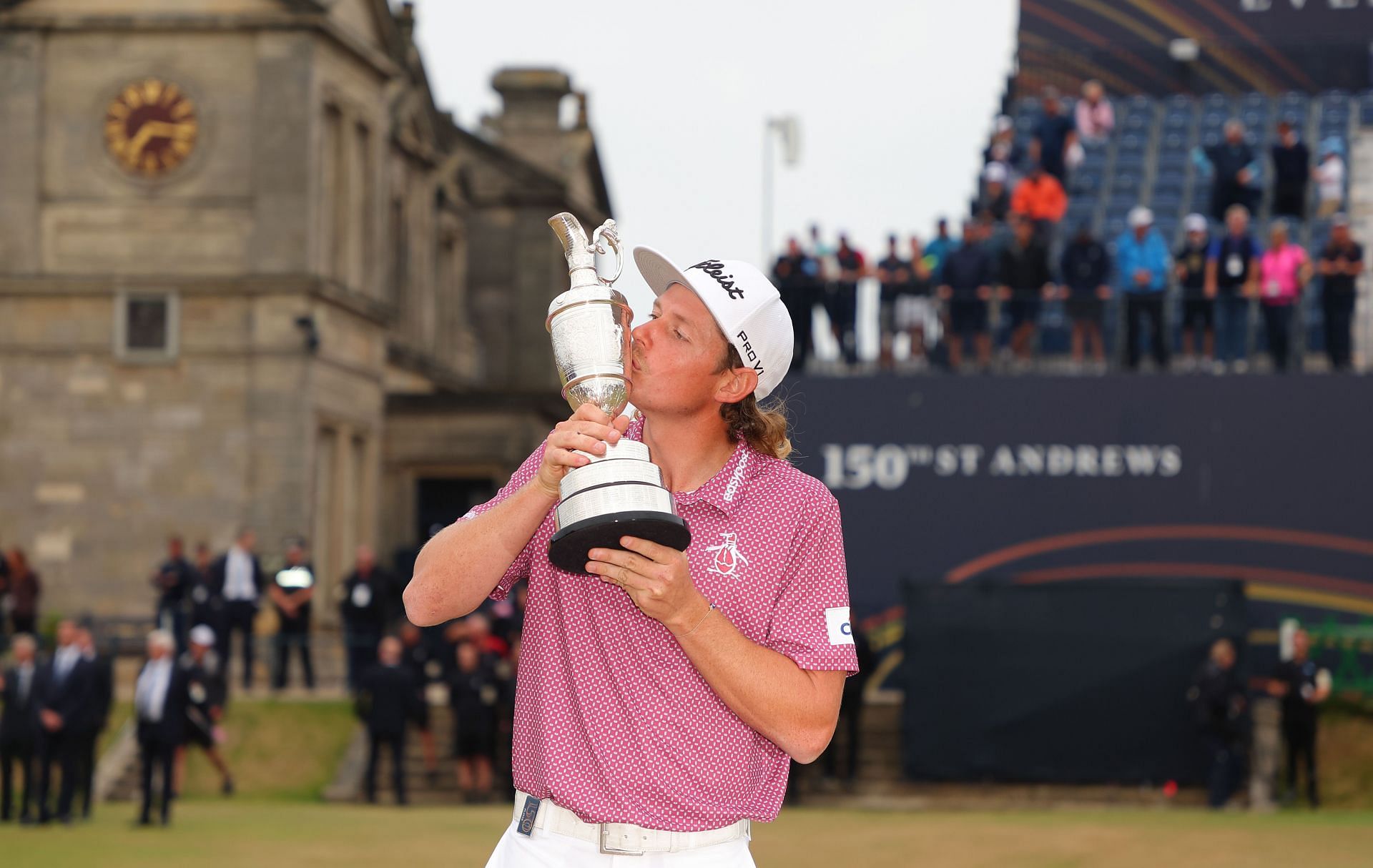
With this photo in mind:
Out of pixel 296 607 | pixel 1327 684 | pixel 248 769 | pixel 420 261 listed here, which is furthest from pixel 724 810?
pixel 420 261

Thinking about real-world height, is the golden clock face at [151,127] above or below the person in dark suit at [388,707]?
above

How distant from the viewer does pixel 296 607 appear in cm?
2805

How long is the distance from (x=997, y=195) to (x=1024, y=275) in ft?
9.87

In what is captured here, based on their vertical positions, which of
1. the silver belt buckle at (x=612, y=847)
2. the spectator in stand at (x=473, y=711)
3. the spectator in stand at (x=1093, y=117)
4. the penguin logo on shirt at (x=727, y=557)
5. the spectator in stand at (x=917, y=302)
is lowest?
the spectator in stand at (x=473, y=711)

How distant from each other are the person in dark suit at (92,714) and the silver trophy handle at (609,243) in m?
17.0

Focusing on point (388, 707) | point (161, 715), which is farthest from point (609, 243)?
point (388, 707)

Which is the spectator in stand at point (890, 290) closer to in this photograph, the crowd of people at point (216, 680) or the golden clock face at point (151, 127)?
the crowd of people at point (216, 680)

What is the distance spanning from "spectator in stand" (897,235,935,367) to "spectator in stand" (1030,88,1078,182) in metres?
4.51

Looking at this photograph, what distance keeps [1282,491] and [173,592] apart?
14.0 metres

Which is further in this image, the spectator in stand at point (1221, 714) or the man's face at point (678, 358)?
the spectator in stand at point (1221, 714)

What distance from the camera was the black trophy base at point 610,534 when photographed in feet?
12.8

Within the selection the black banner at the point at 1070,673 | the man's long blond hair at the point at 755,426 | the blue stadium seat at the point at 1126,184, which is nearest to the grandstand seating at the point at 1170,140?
the blue stadium seat at the point at 1126,184

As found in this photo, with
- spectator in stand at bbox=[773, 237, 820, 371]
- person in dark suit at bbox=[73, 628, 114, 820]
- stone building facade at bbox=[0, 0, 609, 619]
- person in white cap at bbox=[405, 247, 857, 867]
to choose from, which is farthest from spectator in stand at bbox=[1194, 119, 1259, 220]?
person in white cap at bbox=[405, 247, 857, 867]

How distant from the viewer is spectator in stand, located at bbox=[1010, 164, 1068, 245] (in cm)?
2573
